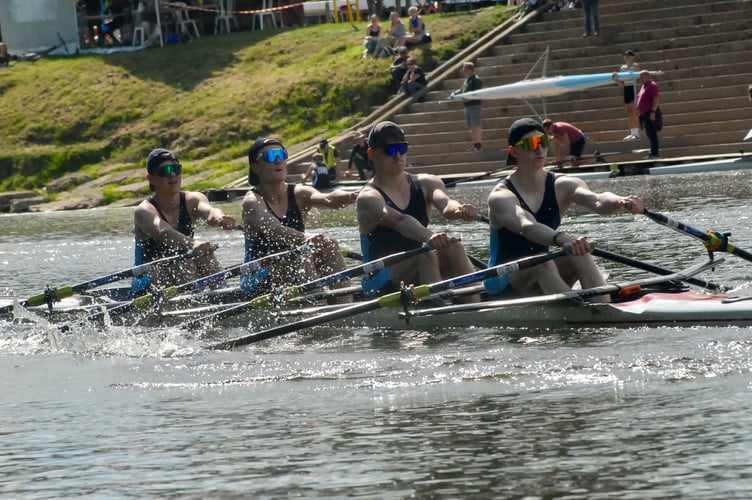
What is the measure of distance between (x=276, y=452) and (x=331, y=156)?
72.8 ft

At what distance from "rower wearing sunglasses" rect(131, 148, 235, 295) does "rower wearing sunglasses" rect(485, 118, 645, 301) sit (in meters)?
2.89

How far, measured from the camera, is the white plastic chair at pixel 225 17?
40.1 m

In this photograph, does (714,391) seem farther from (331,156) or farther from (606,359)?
(331,156)

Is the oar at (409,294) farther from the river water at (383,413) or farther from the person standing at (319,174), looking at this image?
the person standing at (319,174)

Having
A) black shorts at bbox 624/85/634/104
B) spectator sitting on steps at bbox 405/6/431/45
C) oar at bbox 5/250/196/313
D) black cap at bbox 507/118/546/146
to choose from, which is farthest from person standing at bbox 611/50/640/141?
black cap at bbox 507/118/546/146

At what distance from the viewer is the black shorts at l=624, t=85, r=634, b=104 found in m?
25.8

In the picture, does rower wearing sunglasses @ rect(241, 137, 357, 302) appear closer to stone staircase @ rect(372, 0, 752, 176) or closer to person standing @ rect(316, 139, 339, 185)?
stone staircase @ rect(372, 0, 752, 176)

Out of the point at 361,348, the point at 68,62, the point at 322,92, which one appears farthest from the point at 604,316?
the point at 68,62

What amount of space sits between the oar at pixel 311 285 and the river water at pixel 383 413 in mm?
271

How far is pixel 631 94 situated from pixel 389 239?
16514 mm

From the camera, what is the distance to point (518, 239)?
31.4 feet

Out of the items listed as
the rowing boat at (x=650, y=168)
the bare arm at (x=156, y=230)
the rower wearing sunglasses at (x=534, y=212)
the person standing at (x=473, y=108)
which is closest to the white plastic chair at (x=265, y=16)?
the person standing at (x=473, y=108)

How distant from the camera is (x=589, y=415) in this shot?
21.3ft

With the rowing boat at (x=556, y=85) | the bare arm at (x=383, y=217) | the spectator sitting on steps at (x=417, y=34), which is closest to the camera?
the bare arm at (x=383, y=217)
